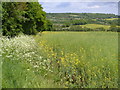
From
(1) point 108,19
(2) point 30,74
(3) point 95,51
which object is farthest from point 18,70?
(1) point 108,19

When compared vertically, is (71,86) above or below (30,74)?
below

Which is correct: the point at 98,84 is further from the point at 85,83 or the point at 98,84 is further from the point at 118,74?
the point at 118,74

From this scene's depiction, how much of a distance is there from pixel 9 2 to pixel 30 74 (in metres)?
10.5

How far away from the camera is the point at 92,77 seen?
16.6ft

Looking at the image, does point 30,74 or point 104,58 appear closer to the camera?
point 30,74

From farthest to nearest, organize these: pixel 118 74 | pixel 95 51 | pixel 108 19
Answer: pixel 108 19, pixel 95 51, pixel 118 74

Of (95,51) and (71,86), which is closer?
(71,86)

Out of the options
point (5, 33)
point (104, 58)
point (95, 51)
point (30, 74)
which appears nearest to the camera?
point (30, 74)

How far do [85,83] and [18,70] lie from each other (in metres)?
1.85

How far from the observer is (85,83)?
511 centimetres

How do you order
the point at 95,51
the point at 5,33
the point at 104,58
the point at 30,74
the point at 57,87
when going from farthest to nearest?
the point at 5,33 < the point at 95,51 < the point at 104,58 < the point at 30,74 < the point at 57,87

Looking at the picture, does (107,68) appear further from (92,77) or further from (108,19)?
(108,19)

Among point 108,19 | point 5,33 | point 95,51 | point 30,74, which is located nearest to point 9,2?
point 5,33

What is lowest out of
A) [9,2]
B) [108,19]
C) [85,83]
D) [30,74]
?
[85,83]
